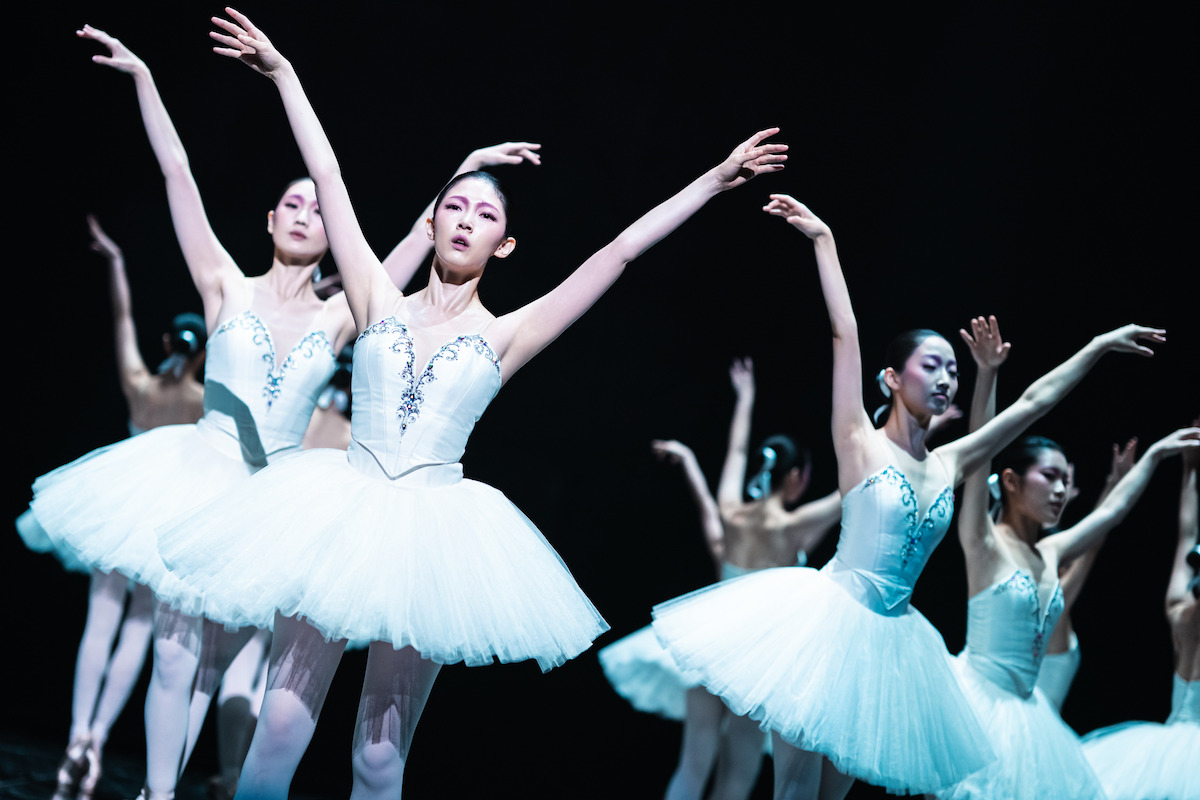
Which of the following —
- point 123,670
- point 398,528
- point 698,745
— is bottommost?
point 698,745

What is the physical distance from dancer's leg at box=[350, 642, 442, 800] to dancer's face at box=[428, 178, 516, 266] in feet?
2.57

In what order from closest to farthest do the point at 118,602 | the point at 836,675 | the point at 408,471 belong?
the point at 408,471 < the point at 836,675 < the point at 118,602

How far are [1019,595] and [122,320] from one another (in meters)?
3.36

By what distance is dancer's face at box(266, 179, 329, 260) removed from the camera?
277cm

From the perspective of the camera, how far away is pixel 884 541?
8.02 ft

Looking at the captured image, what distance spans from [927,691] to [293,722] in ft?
4.68

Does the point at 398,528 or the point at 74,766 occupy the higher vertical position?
the point at 398,528

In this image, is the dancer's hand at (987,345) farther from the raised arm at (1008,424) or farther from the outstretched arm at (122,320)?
the outstretched arm at (122,320)

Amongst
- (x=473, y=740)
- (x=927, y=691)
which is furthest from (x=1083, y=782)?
(x=473, y=740)

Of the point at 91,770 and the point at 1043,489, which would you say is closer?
the point at 91,770

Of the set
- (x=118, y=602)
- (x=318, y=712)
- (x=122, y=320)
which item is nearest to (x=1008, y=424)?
(x=318, y=712)

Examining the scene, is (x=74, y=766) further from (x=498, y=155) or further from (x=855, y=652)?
(x=855, y=652)

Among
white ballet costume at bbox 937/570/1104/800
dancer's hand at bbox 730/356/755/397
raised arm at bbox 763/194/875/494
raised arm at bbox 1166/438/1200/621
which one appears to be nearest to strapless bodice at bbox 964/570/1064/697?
white ballet costume at bbox 937/570/1104/800

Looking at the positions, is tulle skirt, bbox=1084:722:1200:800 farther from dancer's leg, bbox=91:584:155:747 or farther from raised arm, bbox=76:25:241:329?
raised arm, bbox=76:25:241:329
